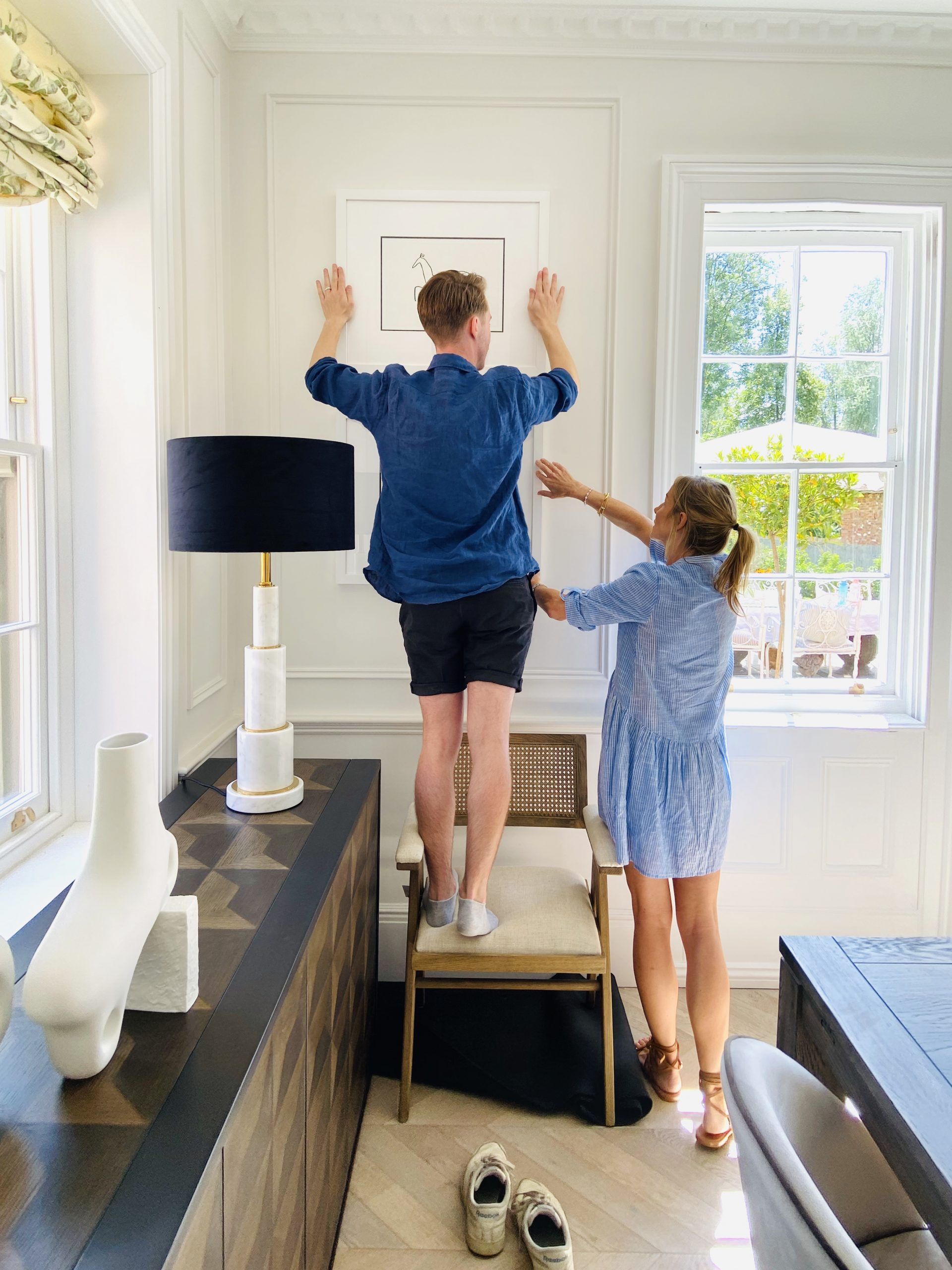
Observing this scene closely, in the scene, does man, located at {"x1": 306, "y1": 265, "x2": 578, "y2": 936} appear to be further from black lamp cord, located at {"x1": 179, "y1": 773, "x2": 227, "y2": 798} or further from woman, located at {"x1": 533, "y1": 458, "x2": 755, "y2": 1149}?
black lamp cord, located at {"x1": 179, "y1": 773, "x2": 227, "y2": 798}

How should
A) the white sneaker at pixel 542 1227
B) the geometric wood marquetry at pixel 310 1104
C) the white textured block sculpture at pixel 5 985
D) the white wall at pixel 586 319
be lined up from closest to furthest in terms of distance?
1. the white textured block sculpture at pixel 5 985
2. the geometric wood marquetry at pixel 310 1104
3. the white sneaker at pixel 542 1227
4. the white wall at pixel 586 319

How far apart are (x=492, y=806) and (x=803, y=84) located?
8.02 feet

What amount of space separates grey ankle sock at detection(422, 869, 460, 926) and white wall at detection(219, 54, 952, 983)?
2.03 feet

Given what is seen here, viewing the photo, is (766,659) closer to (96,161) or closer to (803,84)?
(803,84)

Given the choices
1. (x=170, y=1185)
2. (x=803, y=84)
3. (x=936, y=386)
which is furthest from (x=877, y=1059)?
(x=803, y=84)

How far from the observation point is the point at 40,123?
5.20 ft

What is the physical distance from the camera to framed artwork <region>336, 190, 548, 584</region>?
253 cm

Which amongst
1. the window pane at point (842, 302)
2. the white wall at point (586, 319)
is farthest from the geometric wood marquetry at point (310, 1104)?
the window pane at point (842, 302)

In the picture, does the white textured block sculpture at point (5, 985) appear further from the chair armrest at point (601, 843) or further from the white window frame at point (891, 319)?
the white window frame at point (891, 319)

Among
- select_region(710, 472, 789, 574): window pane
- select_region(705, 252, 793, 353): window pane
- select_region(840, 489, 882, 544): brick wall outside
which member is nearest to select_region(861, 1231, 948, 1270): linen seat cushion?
select_region(710, 472, 789, 574): window pane

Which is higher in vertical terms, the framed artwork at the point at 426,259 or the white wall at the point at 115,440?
the framed artwork at the point at 426,259

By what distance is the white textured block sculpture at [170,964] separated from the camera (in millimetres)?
1095

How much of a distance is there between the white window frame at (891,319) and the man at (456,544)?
0.64m

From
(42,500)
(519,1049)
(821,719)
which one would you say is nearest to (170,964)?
(42,500)
